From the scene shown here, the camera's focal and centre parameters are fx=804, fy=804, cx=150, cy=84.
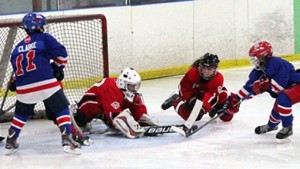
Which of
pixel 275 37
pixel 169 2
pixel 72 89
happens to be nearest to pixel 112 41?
pixel 169 2

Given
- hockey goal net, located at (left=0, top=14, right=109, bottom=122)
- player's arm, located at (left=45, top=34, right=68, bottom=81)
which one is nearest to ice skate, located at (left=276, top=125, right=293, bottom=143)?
player's arm, located at (left=45, top=34, right=68, bottom=81)

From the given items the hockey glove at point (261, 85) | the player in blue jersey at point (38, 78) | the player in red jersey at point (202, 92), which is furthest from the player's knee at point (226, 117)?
the player in blue jersey at point (38, 78)

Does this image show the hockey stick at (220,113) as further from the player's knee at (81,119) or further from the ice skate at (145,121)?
the player's knee at (81,119)

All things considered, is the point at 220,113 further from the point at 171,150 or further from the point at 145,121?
the point at 171,150

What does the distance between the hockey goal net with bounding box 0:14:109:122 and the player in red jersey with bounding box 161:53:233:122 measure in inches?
24.3

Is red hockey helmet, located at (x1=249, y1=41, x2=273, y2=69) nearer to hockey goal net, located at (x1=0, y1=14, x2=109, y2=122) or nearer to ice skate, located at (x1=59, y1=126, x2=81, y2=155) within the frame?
ice skate, located at (x1=59, y1=126, x2=81, y2=155)

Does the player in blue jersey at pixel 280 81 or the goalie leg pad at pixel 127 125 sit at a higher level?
the player in blue jersey at pixel 280 81

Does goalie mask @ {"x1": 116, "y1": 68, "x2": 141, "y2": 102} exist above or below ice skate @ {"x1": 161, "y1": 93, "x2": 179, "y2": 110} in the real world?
above

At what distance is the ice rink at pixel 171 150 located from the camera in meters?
4.37

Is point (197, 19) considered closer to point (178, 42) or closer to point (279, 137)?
point (178, 42)

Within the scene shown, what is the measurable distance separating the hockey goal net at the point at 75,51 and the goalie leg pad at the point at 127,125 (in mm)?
876

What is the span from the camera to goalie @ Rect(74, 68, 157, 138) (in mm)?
4980

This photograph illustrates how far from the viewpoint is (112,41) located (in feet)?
25.1

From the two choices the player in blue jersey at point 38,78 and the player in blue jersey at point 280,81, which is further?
the player in blue jersey at point 280,81
